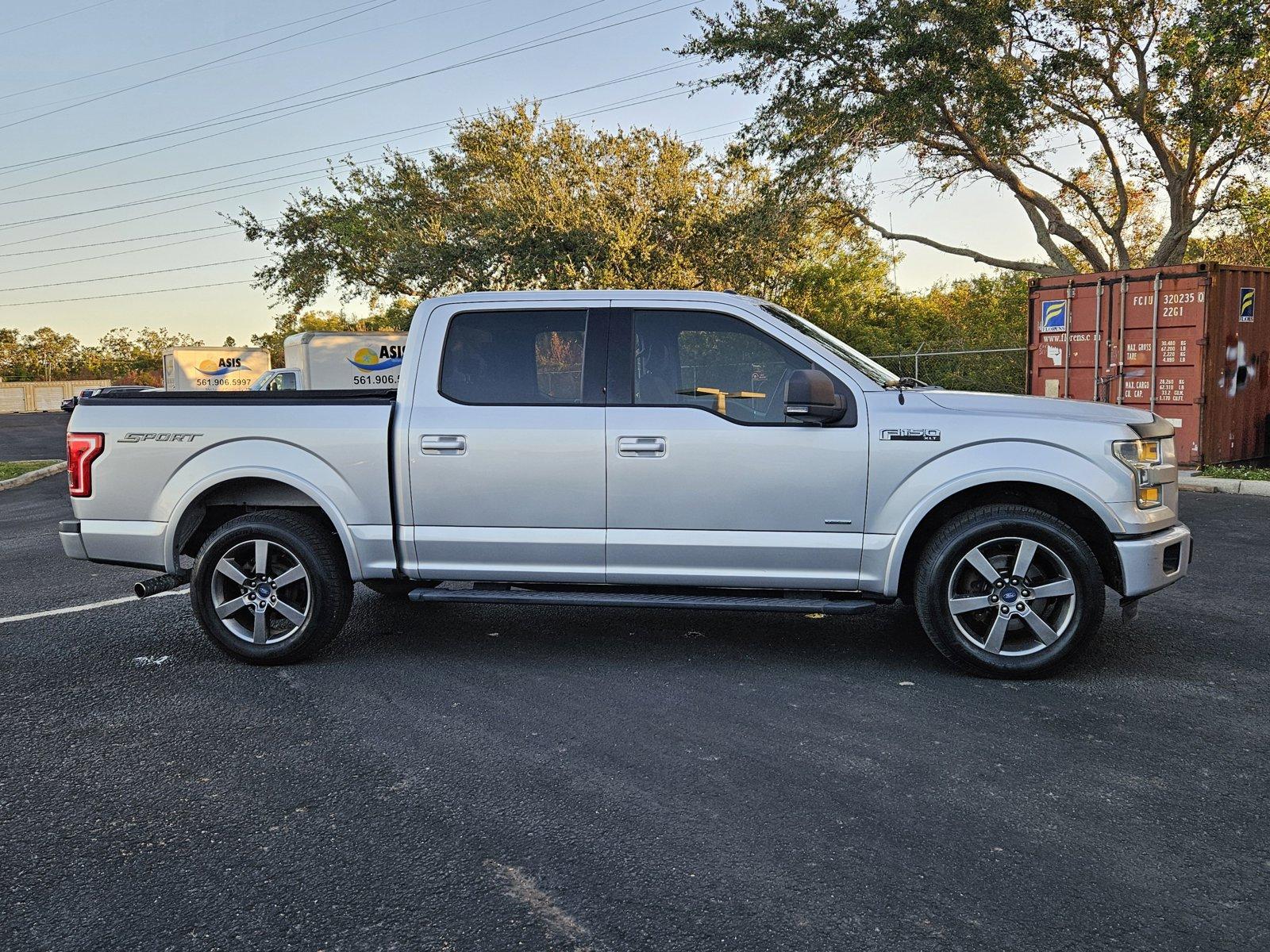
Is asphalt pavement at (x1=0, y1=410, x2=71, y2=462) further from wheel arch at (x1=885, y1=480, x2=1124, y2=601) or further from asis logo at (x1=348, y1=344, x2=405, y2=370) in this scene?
wheel arch at (x1=885, y1=480, x2=1124, y2=601)

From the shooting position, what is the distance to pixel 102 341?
114500mm

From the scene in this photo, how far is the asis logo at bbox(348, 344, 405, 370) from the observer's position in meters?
25.4

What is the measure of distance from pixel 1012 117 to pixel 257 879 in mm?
20482

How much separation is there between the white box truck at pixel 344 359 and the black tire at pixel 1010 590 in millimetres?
21315

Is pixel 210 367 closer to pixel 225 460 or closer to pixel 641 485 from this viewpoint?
pixel 225 460

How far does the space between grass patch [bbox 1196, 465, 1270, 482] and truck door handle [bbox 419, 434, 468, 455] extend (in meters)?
11.2

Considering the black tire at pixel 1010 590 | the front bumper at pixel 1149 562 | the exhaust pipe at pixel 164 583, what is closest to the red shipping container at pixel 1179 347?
the front bumper at pixel 1149 562

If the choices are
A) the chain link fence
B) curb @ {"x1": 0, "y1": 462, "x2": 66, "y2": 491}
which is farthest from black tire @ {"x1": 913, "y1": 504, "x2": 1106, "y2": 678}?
curb @ {"x1": 0, "y1": 462, "x2": 66, "y2": 491}

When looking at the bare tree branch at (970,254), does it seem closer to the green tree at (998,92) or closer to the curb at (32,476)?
the green tree at (998,92)

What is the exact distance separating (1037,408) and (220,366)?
1439 inches

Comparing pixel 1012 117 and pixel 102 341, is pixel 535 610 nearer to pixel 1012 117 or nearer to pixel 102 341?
pixel 1012 117

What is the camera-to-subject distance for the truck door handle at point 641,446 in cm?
527

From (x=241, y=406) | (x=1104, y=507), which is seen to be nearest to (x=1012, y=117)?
(x=1104, y=507)

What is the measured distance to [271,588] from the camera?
557cm
